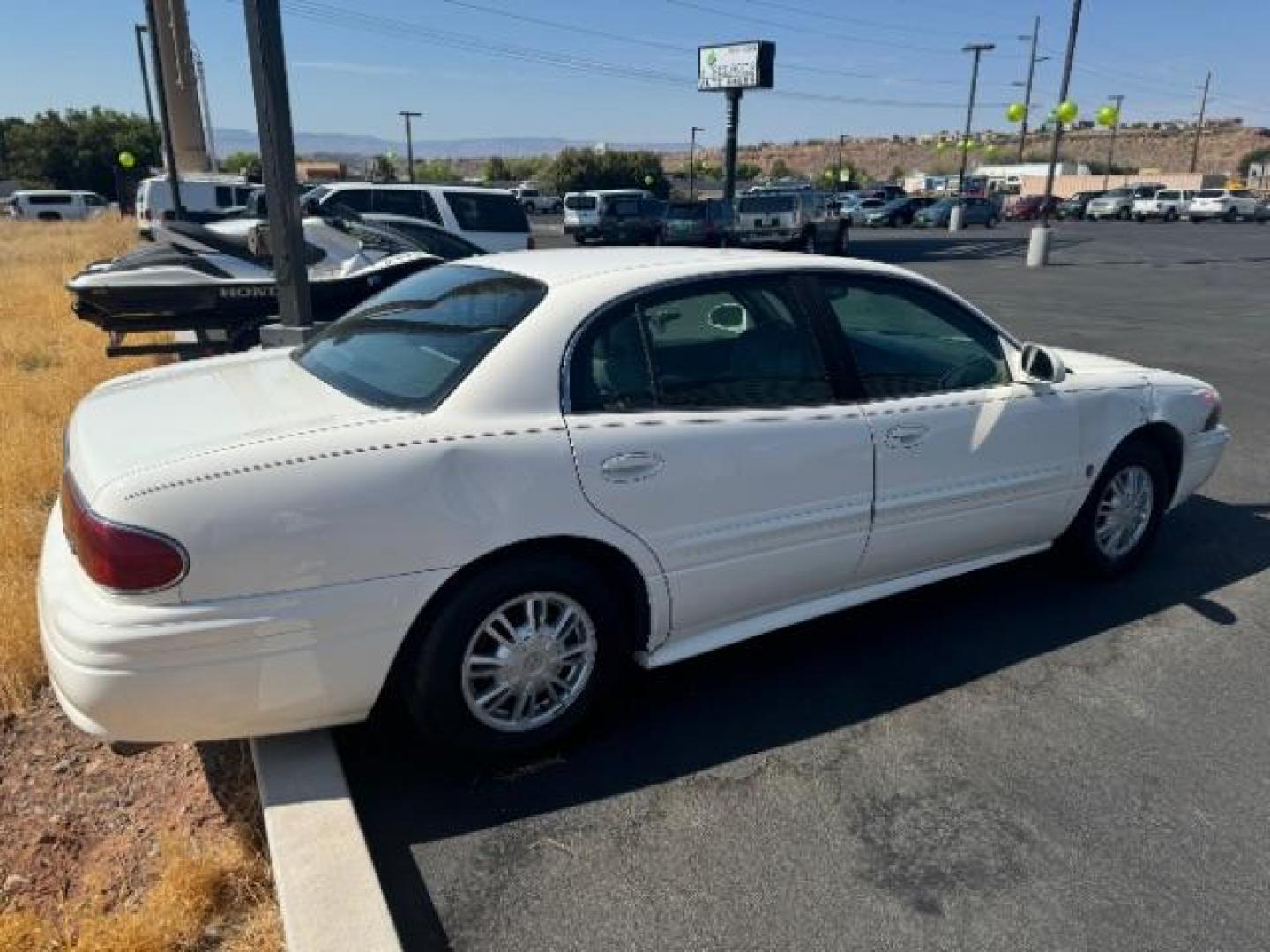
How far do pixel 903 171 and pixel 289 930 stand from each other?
479 feet

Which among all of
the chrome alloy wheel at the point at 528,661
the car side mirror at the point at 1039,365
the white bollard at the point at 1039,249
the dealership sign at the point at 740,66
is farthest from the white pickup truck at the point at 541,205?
the chrome alloy wheel at the point at 528,661

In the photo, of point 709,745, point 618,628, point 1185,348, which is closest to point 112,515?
point 618,628

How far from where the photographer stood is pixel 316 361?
11.3 feet

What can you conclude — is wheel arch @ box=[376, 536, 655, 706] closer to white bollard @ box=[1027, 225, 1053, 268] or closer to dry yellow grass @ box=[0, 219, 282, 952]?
dry yellow grass @ box=[0, 219, 282, 952]

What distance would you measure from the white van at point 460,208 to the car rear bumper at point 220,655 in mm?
12303

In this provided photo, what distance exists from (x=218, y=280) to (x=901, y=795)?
7057 millimetres

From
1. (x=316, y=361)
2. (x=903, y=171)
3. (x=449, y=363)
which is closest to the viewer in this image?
(x=449, y=363)

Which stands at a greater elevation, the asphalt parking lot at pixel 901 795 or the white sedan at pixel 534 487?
the white sedan at pixel 534 487

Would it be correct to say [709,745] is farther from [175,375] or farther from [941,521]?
[175,375]

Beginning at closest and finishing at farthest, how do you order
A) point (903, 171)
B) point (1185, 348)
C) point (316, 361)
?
point (316, 361), point (1185, 348), point (903, 171)

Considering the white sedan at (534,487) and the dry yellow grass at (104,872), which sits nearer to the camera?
the dry yellow grass at (104,872)

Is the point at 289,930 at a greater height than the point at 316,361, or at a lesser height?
lesser

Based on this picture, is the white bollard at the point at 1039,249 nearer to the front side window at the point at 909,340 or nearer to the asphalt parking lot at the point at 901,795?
the asphalt parking lot at the point at 901,795

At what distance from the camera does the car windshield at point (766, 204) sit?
26266mm
